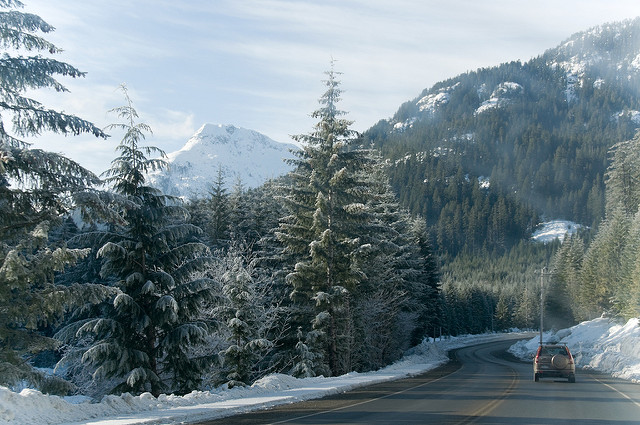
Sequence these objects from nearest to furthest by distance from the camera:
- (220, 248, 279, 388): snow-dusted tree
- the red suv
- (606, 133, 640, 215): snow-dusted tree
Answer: (220, 248, 279, 388): snow-dusted tree → the red suv → (606, 133, 640, 215): snow-dusted tree

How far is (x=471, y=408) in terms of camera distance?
14602 millimetres

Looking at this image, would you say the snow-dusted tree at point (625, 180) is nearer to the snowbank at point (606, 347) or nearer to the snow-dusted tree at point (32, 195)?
the snowbank at point (606, 347)

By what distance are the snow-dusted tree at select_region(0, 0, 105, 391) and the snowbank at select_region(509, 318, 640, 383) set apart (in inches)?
1016

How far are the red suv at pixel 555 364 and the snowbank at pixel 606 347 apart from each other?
4.64 meters

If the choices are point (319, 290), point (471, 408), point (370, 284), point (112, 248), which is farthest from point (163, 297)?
point (370, 284)

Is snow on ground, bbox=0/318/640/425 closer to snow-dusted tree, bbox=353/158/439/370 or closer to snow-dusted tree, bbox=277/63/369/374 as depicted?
snow-dusted tree, bbox=277/63/369/374

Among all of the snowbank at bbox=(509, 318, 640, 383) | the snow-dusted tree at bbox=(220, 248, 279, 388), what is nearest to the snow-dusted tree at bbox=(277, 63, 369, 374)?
the snow-dusted tree at bbox=(220, 248, 279, 388)

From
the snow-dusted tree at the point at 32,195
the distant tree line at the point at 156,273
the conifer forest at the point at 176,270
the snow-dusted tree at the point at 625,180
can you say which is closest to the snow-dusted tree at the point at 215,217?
the conifer forest at the point at 176,270

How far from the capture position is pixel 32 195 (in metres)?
11.7

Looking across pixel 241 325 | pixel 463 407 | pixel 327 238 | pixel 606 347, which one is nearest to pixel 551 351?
pixel 327 238

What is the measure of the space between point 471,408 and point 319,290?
13.5m

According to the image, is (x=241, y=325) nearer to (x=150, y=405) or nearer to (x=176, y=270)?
(x=176, y=270)

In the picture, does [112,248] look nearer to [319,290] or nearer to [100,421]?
[100,421]

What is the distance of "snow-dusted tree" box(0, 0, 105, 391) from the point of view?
1100cm
